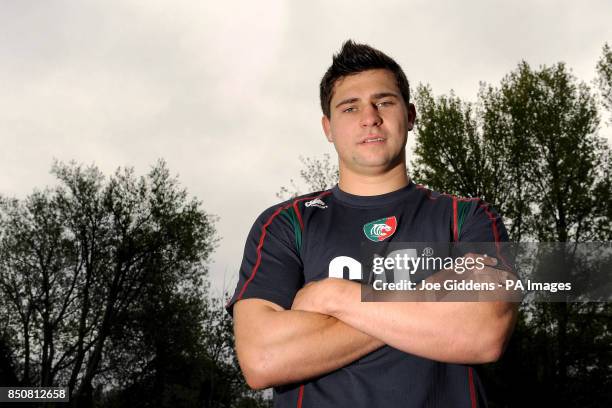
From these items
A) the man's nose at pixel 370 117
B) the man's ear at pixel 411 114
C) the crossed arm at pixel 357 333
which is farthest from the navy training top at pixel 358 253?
the man's ear at pixel 411 114

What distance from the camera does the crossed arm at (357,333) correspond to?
313 cm

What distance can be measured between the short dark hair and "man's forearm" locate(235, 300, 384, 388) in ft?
5.19

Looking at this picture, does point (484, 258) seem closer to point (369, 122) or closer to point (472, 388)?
point (472, 388)

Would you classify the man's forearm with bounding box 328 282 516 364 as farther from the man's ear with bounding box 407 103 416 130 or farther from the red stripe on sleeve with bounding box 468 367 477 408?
the man's ear with bounding box 407 103 416 130

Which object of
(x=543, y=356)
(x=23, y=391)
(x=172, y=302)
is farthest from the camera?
(x=172, y=302)

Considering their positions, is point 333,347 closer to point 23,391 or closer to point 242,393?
point 242,393

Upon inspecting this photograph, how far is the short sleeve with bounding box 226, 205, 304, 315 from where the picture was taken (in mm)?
3539

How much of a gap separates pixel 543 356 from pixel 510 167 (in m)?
9.90

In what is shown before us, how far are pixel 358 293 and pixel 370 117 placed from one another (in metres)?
1.15

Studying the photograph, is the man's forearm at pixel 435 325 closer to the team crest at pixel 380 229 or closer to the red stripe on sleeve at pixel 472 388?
the red stripe on sleeve at pixel 472 388

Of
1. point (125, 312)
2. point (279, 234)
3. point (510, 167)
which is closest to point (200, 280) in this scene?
point (125, 312)

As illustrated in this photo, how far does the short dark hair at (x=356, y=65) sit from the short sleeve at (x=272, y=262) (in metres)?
0.92

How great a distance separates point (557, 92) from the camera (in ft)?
111

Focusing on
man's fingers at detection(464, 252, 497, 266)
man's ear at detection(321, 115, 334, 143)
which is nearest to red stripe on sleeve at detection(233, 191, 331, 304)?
man's ear at detection(321, 115, 334, 143)
